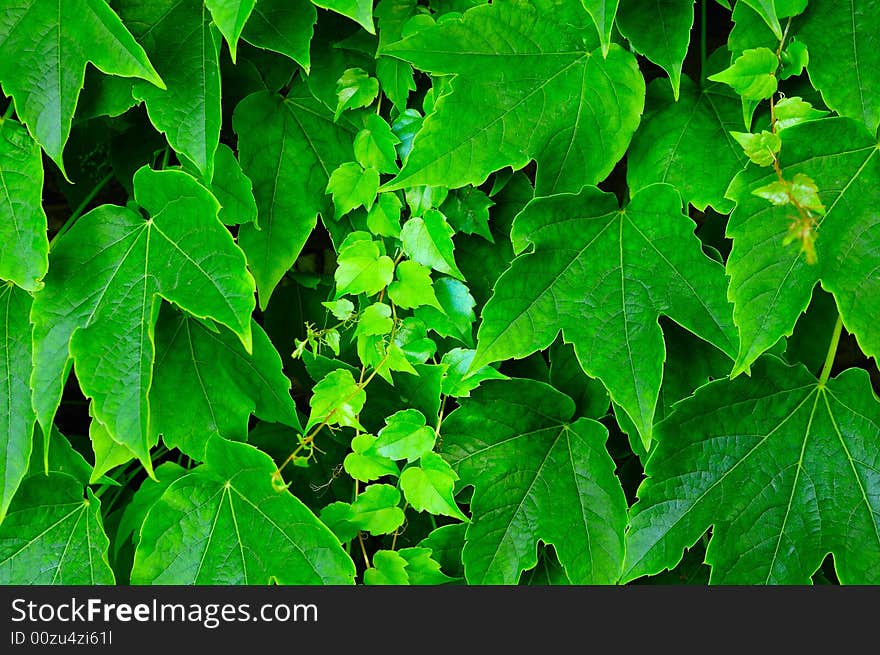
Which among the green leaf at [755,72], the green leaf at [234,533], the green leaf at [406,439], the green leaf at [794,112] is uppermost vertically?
the green leaf at [755,72]

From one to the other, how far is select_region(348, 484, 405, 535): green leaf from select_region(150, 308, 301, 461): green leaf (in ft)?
0.52

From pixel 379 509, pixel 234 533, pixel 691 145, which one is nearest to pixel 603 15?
pixel 691 145

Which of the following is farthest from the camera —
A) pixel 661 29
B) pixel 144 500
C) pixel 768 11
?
pixel 144 500

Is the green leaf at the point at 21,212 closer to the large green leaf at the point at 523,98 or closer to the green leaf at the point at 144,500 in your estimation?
the green leaf at the point at 144,500

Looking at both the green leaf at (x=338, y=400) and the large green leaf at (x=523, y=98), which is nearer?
the large green leaf at (x=523, y=98)

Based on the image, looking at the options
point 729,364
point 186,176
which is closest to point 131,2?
point 186,176

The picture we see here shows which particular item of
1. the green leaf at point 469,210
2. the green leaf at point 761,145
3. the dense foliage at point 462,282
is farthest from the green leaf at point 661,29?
the green leaf at point 469,210

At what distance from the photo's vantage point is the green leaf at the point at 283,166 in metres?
1.17

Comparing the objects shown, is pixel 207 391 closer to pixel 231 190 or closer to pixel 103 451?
pixel 103 451

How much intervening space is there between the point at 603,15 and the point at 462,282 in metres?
0.43

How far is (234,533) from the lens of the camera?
117 centimetres

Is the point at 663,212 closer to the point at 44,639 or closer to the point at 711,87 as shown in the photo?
the point at 711,87

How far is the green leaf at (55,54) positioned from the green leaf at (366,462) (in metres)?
0.55

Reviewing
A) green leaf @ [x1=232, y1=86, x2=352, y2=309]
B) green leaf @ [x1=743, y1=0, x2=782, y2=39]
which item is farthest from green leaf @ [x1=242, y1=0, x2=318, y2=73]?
green leaf @ [x1=743, y1=0, x2=782, y2=39]
